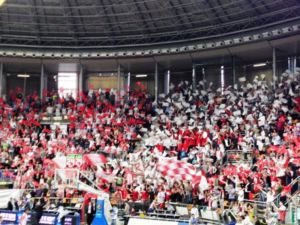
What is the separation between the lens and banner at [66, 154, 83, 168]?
107 feet

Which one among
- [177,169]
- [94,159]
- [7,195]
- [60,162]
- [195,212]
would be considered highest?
[94,159]

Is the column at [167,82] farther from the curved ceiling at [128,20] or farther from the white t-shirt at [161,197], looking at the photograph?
the white t-shirt at [161,197]

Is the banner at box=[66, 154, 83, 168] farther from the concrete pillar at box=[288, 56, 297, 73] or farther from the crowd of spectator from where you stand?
the concrete pillar at box=[288, 56, 297, 73]

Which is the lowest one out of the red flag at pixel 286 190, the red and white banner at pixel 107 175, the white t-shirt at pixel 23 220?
the white t-shirt at pixel 23 220

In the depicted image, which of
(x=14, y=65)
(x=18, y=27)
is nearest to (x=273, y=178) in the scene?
(x=18, y=27)

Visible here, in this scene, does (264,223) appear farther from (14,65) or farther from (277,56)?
(14,65)

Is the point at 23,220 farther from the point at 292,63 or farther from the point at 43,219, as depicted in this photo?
the point at 292,63

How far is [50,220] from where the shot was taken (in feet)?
88.8

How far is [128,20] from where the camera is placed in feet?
140

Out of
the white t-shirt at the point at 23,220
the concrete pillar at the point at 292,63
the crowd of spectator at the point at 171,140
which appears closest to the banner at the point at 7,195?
the crowd of spectator at the point at 171,140

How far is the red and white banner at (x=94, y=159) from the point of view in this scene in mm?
33344

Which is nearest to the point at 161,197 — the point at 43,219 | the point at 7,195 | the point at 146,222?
the point at 146,222

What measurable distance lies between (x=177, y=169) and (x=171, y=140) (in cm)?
771

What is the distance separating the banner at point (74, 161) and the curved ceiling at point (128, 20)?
45.8 feet
